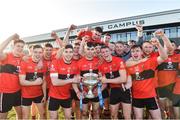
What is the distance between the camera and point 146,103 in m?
Answer: 6.95

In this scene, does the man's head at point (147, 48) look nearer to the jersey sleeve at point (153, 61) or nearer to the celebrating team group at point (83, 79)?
the celebrating team group at point (83, 79)

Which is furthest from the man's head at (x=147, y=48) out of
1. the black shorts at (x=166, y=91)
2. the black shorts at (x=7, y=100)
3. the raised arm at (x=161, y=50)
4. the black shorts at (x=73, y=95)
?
the black shorts at (x=7, y=100)

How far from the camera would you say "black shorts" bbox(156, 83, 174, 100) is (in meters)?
7.73

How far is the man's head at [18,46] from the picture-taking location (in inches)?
282

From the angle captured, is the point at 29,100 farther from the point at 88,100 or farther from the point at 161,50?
the point at 161,50

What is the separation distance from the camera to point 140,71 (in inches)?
272

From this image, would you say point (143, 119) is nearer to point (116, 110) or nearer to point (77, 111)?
point (116, 110)

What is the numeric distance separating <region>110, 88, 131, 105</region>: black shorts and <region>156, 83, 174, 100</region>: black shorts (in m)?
1.23

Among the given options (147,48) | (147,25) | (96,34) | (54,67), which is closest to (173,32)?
(147,25)

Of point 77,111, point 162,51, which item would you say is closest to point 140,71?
point 162,51

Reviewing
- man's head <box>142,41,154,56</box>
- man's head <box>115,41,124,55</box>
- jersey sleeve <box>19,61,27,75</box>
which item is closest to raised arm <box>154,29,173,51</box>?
man's head <box>142,41,154,56</box>

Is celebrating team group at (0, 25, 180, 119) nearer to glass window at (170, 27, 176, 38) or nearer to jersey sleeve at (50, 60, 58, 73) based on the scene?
jersey sleeve at (50, 60, 58, 73)

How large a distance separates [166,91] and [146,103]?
1115 mm

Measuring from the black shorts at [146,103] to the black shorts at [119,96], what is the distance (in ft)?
0.60
